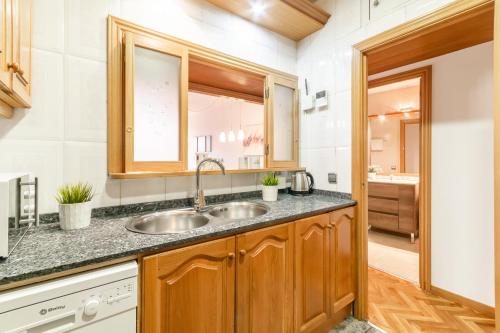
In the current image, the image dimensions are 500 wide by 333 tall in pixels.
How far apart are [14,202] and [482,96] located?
117 inches

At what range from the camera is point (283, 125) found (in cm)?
209

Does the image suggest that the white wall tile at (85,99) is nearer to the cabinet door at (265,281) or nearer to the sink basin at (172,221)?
the sink basin at (172,221)

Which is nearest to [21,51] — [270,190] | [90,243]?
[90,243]

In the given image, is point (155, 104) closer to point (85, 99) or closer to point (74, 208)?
point (85, 99)

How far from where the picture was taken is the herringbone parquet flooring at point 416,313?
164 centimetres

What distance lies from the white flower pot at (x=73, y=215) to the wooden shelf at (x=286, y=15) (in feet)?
5.08

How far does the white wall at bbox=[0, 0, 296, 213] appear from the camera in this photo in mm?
1101

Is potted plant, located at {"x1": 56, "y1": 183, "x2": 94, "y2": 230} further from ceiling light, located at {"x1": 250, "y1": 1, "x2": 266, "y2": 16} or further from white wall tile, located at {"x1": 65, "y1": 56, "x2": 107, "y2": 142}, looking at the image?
ceiling light, located at {"x1": 250, "y1": 1, "x2": 266, "y2": 16}

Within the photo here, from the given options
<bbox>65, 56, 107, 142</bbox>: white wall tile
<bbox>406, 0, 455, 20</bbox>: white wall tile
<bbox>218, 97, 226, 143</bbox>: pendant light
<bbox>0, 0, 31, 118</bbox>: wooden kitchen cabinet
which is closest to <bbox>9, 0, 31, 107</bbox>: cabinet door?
<bbox>0, 0, 31, 118</bbox>: wooden kitchen cabinet

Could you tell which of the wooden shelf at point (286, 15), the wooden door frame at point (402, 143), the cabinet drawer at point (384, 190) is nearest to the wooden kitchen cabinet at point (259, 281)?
the wooden shelf at point (286, 15)

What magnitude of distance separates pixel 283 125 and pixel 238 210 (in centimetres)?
88

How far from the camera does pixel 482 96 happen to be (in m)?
1.83

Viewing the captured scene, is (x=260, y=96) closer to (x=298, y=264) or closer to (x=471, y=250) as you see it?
(x=298, y=264)

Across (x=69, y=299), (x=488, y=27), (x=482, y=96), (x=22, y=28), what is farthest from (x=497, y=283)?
(x=22, y=28)
